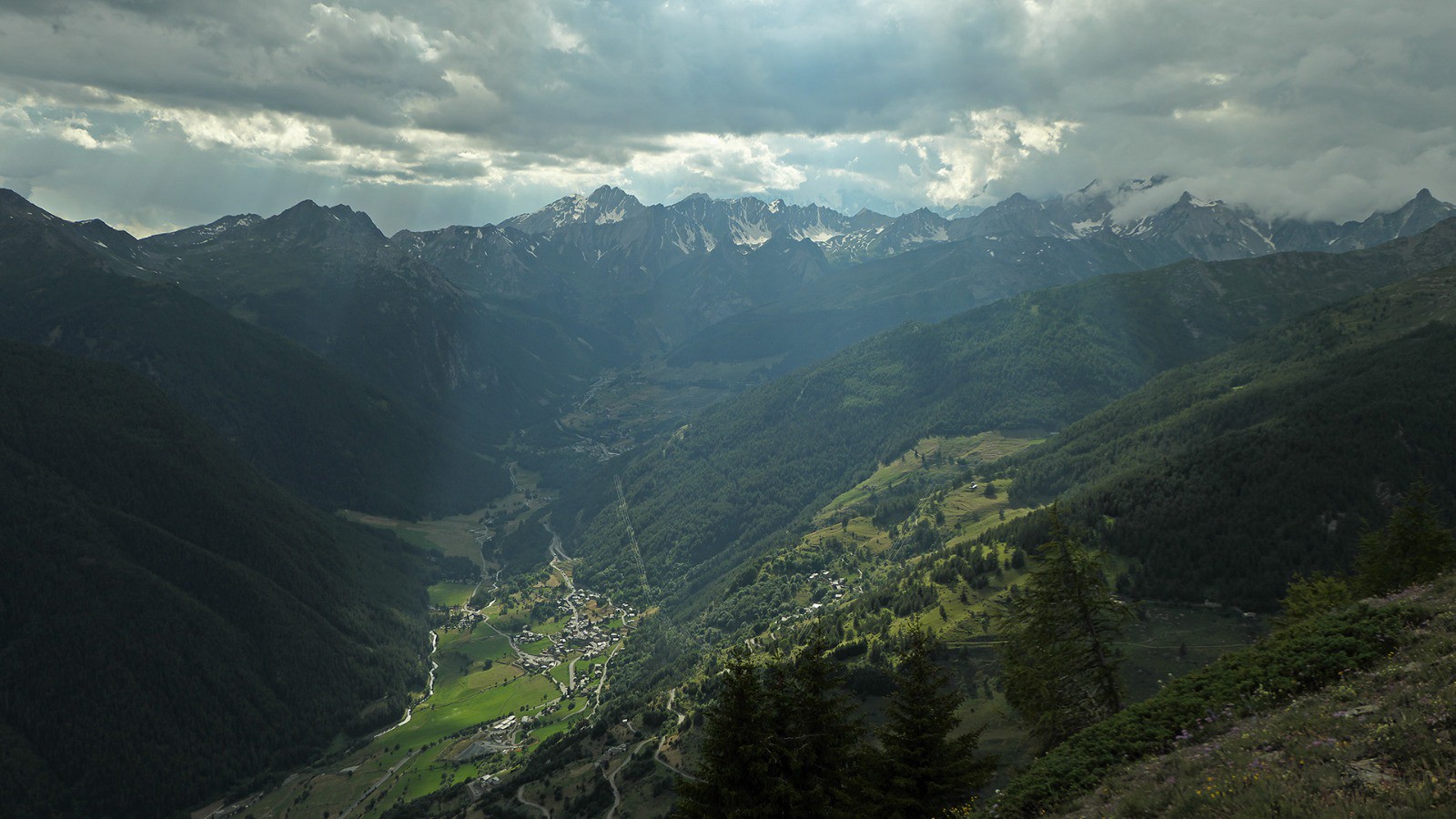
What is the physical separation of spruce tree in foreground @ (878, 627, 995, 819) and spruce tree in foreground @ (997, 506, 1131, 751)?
12.9 m

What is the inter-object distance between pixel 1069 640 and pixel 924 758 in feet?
54.6

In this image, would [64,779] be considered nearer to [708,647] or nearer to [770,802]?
[708,647]

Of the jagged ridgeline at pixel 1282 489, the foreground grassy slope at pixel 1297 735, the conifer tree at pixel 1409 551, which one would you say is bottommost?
the jagged ridgeline at pixel 1282 489

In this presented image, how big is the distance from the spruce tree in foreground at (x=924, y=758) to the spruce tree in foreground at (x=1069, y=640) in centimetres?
1293

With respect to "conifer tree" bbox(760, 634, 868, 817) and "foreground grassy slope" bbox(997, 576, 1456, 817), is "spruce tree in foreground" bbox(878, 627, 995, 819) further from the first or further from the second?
"foreground grassy slope" bbox(997, 576, 1456, 817)

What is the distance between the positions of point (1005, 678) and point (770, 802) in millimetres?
37002

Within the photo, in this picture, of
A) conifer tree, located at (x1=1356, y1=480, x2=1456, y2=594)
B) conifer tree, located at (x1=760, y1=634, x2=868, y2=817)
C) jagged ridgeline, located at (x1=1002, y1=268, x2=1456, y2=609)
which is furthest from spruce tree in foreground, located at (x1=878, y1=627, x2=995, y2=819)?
jagged ridgeline, located at (x1=1002, y1=268, x2=1456, y2=609)

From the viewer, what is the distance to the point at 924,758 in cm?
4184

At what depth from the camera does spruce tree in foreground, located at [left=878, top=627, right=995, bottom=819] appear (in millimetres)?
40906

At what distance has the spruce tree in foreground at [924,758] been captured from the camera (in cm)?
4091

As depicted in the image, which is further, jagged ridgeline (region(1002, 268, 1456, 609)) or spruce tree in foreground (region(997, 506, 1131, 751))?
jagged ridgeline (region(1002, 268, 1456, 609))

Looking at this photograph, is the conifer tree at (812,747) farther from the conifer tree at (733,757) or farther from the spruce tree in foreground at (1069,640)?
the spruce tree in foreground at (1069,640)

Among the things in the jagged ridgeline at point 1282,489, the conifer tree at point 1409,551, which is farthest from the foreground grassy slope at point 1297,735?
the jagged ridgeline at point 1282,489

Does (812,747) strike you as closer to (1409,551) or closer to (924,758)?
(924,758)
